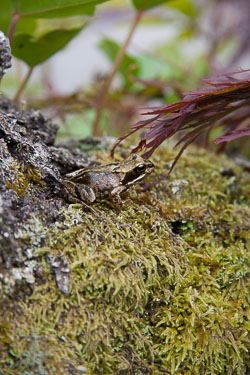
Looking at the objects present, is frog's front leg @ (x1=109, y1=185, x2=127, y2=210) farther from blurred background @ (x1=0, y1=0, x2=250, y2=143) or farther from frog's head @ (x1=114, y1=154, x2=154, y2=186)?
blurred background @ (x1=0, y1=0, x2=250, y2=143)

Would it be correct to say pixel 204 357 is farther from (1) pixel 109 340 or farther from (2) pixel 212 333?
(1) pixel 109 340

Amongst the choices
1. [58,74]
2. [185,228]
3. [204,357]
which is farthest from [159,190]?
[58,74]

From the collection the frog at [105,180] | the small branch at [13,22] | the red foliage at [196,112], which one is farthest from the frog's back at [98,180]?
the small branch at [13,22]

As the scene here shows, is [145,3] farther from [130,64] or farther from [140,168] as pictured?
[140,168]

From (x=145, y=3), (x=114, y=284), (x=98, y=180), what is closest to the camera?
(x=114, y=284)

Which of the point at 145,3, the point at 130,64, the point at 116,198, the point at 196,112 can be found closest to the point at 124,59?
the point at 130,64

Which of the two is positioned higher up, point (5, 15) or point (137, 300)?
point (5, 15)
